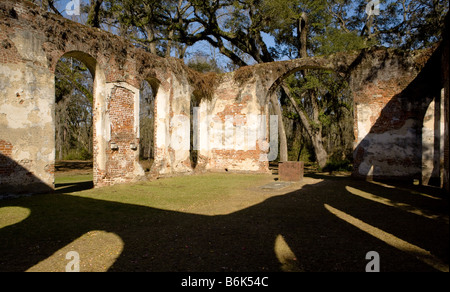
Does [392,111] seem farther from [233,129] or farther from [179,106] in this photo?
[179,106]

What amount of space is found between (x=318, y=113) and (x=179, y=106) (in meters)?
9.27

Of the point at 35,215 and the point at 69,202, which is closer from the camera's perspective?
the point at 35,215


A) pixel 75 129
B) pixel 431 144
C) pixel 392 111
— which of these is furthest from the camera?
pixel 75 129

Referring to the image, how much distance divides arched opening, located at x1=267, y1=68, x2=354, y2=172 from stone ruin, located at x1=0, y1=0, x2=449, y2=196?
228 cm

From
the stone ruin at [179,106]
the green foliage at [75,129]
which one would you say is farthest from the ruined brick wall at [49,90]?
the green foliage at [75,129]

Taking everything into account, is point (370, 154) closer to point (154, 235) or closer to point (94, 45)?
point (154, 235)

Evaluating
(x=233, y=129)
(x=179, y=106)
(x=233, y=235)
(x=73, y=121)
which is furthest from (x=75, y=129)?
(x=233, y=235)

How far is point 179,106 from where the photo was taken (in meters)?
13.2

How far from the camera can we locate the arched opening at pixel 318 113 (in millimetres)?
17219

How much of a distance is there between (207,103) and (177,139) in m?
3.08

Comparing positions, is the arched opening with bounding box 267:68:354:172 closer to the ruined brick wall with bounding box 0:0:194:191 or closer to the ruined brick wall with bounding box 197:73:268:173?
the ruined brick wall with bounding box 197:73:268:173

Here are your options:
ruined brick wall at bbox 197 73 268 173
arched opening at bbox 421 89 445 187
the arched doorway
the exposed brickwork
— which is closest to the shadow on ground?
the exposed brickwork
